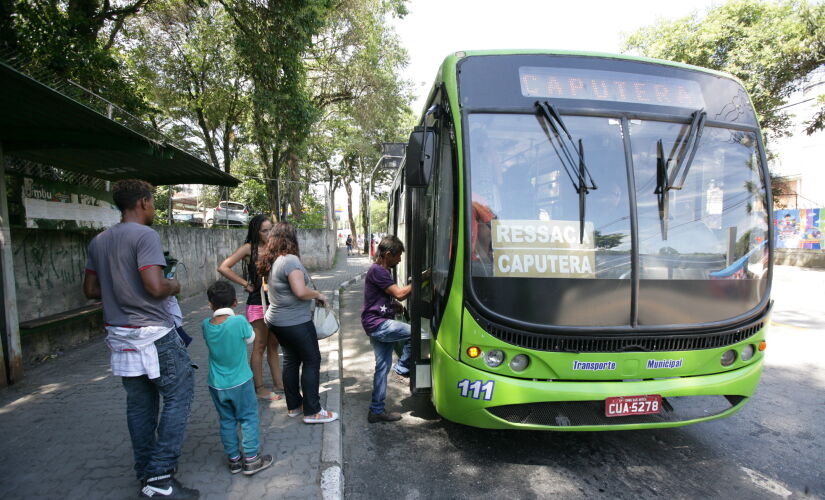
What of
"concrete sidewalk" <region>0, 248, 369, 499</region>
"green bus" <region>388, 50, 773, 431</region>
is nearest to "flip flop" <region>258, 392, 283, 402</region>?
"concrete sidewalk" <region>0, 248, 369, 499</region>

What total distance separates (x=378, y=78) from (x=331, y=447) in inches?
658

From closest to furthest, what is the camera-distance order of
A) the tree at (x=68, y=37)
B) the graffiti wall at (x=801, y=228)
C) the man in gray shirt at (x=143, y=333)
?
the man in gray shirt at (x=143, y=333) < the tree at (x=68, y=37) < the graffiti wall at (x=801, y=228)

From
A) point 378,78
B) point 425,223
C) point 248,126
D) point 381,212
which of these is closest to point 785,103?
point 378,78

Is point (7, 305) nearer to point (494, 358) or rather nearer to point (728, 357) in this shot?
point (494, 358)

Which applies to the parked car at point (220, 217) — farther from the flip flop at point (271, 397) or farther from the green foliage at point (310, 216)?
the flip flop at point (271, 397)

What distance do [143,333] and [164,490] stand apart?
0.94m

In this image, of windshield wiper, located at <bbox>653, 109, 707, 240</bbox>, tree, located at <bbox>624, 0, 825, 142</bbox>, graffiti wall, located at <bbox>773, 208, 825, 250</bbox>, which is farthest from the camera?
graffiti wall, located at <bbox>773, 208, 825, 250</bbox>

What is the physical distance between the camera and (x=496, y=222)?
117 inches

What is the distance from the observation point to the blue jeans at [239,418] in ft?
9.36

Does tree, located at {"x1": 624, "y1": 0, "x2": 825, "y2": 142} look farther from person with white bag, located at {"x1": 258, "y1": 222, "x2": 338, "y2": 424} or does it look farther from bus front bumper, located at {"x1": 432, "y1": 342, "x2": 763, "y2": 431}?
person with white bag, located at {"x1": 258, "y1": 222, "x2": 338, "y2": 424}

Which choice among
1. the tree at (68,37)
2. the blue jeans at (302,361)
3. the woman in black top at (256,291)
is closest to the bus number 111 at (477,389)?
the blue jeans at (302,361)

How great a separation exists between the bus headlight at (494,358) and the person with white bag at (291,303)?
4.51 ft

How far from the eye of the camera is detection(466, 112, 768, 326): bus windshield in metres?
2.89

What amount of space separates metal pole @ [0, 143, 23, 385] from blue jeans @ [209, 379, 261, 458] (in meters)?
3.16
